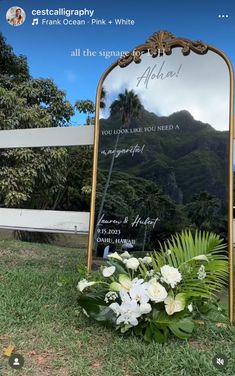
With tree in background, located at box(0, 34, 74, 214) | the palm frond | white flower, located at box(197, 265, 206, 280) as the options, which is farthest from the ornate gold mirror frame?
tree in background, located at box(0, 34, 74, 214)

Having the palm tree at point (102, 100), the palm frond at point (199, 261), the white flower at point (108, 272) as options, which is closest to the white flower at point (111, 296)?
the white flower at point (108, 272)

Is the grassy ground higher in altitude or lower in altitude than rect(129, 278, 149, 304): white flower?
lower

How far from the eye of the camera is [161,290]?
2.41m

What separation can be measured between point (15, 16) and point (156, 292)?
494 cm

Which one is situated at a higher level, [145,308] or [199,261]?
[199,261]

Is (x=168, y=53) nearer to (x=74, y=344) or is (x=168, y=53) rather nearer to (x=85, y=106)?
(x=74, y=344)

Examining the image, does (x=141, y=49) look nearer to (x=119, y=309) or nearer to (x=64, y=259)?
(x=119, y=309)

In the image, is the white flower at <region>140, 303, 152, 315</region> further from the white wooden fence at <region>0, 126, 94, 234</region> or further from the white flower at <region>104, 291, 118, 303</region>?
the white wooden fence at <region>0, 126, 94, 234</region>

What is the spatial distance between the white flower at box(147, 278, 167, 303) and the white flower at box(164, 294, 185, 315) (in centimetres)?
6

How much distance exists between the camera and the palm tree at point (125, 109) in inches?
140

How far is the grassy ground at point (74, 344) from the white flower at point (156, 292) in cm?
26

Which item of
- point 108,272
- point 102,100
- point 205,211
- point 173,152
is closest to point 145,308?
point 108,272

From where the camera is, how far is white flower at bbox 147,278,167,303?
2393 millimetres

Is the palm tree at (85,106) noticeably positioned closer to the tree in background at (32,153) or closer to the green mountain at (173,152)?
the tree in background at (32,153)
